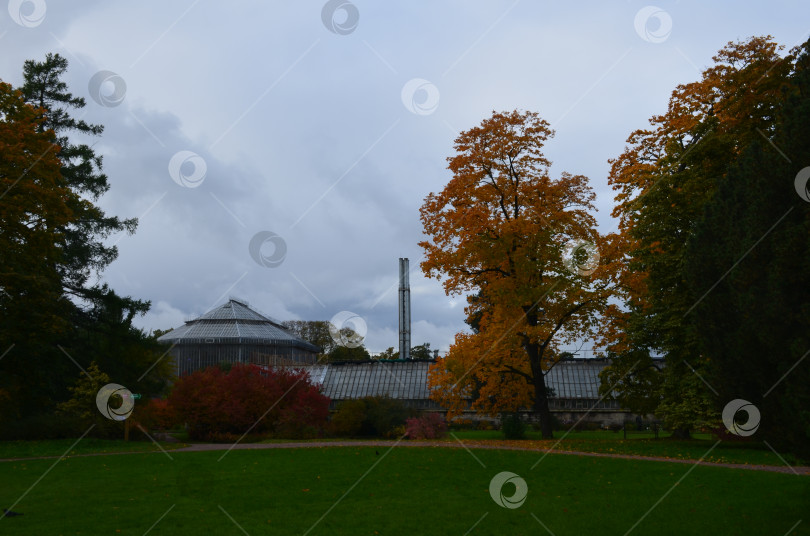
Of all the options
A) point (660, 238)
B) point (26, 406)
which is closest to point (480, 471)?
point (660, 238)

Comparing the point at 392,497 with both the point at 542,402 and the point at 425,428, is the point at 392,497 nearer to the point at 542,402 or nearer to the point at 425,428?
the point at 542,402

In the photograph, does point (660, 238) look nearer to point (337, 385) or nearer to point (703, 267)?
point (703, 267)

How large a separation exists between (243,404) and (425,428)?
8480 mm

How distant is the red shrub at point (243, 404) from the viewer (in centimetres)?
2972

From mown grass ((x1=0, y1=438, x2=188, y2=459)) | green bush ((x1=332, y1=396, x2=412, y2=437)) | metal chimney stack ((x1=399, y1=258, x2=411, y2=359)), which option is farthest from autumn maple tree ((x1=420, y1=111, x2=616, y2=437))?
metal chimney stack ((x1=399, y1=258, x2=411, y2=359))

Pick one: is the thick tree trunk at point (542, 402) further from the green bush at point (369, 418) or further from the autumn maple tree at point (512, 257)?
the green bush at point (369, 418)

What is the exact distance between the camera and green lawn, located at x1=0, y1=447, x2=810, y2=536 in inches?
392

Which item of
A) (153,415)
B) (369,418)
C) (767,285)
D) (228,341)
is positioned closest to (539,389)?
(369,418)

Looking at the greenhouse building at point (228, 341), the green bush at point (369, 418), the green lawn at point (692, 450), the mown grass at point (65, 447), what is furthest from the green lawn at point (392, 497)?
the greenhouse building at point (228, 341)

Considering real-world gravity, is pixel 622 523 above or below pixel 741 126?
below

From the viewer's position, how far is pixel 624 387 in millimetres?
27391

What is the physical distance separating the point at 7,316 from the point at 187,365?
1707 inches

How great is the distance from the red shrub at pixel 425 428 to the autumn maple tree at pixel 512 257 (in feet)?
8.04

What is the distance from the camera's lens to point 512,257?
83.9ft
